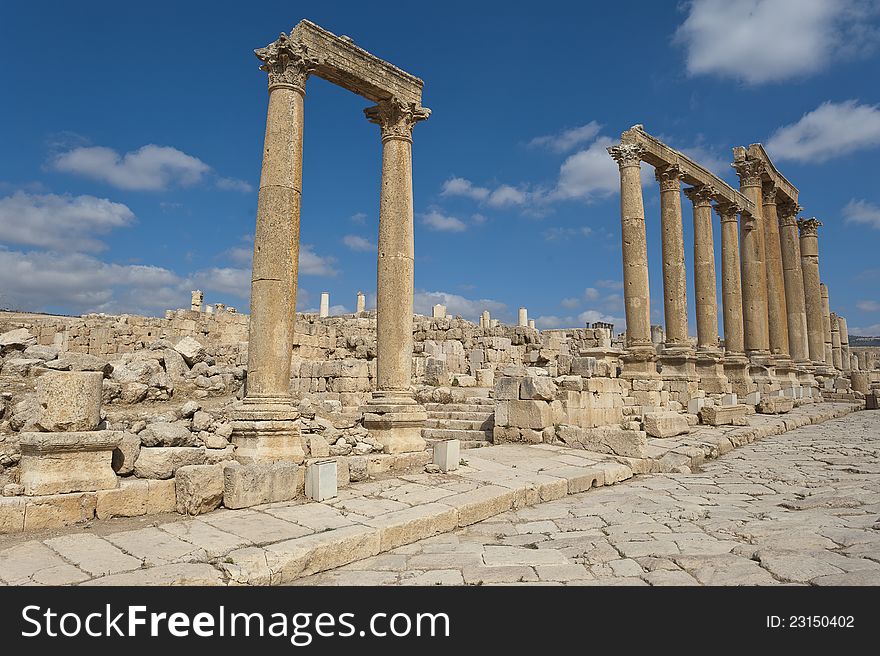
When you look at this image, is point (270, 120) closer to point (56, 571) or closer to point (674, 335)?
point (56, 571)

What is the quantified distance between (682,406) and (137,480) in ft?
49.3

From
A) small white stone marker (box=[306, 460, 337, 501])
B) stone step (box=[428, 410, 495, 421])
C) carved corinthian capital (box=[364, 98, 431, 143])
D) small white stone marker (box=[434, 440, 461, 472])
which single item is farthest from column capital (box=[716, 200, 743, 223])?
small white stone marker (box=[306, 460, 337, 501])

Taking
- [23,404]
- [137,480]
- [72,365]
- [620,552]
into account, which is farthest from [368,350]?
[620,552]

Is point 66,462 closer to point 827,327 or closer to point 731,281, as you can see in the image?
point 731,281

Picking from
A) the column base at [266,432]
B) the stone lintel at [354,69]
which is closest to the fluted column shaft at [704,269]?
the stone lintel at [354,69]

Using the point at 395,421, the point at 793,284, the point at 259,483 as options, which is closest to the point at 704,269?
the point at 793,284

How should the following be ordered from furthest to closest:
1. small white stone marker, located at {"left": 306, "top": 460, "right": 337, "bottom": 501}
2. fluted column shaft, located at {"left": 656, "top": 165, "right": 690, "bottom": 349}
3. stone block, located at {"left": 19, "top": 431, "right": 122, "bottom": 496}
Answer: fluted column shaft, located at {"left": 656, "top": 165, "right": 690, "bottom": 349} → small white stone marker, located at {"left": 306, "top": 460, "right": 337, "bottom": 501} → stone block, located at {"left": 19, "top": 431, "right": 122, "bottom": 496}

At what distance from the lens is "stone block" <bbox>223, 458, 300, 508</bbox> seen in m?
6.39

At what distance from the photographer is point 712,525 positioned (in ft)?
19.7

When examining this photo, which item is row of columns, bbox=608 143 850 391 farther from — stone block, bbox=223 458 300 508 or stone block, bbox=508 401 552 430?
stone block, bbox=223 458 300 508

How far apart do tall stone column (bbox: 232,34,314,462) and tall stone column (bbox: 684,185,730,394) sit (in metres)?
16.1

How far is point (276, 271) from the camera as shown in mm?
8453

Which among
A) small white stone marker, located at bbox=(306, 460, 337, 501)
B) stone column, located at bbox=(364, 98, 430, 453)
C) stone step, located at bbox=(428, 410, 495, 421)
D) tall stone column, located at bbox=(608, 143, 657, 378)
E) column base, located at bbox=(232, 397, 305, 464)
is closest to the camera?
small white stone marker, located at bbox=(306, 460, 337, 501)

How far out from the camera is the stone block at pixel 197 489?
6.11 meters
